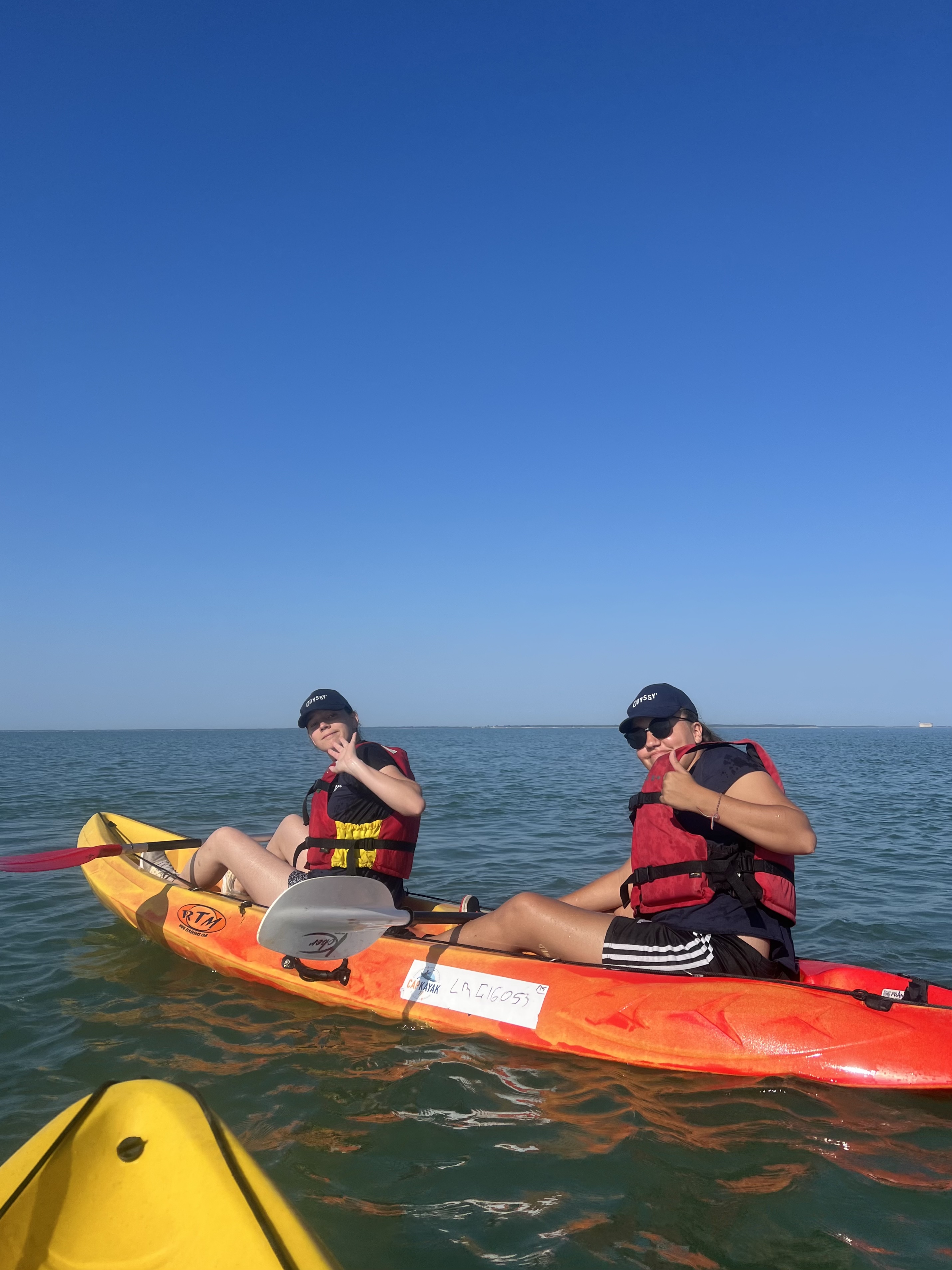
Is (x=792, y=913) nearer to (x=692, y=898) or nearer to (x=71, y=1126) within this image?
(x=692, y=898)

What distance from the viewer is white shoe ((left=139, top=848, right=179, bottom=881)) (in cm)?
664

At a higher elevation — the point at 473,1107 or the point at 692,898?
the point at 692,898

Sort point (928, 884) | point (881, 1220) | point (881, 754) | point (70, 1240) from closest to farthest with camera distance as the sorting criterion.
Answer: point (70, 1240) → point (881, 1220) → point (928, 884) → point (881, 754)

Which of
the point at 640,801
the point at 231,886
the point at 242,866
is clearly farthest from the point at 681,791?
the point at 231,886

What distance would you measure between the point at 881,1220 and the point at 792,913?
4.72 feet

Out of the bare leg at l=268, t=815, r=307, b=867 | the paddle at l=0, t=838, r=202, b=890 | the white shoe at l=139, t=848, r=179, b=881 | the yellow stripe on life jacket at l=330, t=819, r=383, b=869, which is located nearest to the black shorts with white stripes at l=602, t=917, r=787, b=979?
the yellow stripe on life jacket at l=330, t=819, r=383, b=869

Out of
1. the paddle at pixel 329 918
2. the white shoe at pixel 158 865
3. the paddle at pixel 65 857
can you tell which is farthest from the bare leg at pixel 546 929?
the paddle at pixel 65 857

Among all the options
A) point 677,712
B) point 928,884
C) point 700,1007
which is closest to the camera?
point 700,1007

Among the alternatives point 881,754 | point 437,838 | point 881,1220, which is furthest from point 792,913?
point 881,754

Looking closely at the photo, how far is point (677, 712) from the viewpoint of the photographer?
418 centimetres

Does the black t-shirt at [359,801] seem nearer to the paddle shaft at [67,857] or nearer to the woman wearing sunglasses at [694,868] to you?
the woman wearing sunglasses at [694,868]

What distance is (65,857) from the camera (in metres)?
6.46

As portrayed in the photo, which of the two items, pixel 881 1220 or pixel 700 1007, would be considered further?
pixel 700 1007

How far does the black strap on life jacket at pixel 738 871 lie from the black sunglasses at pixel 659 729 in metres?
0.64
